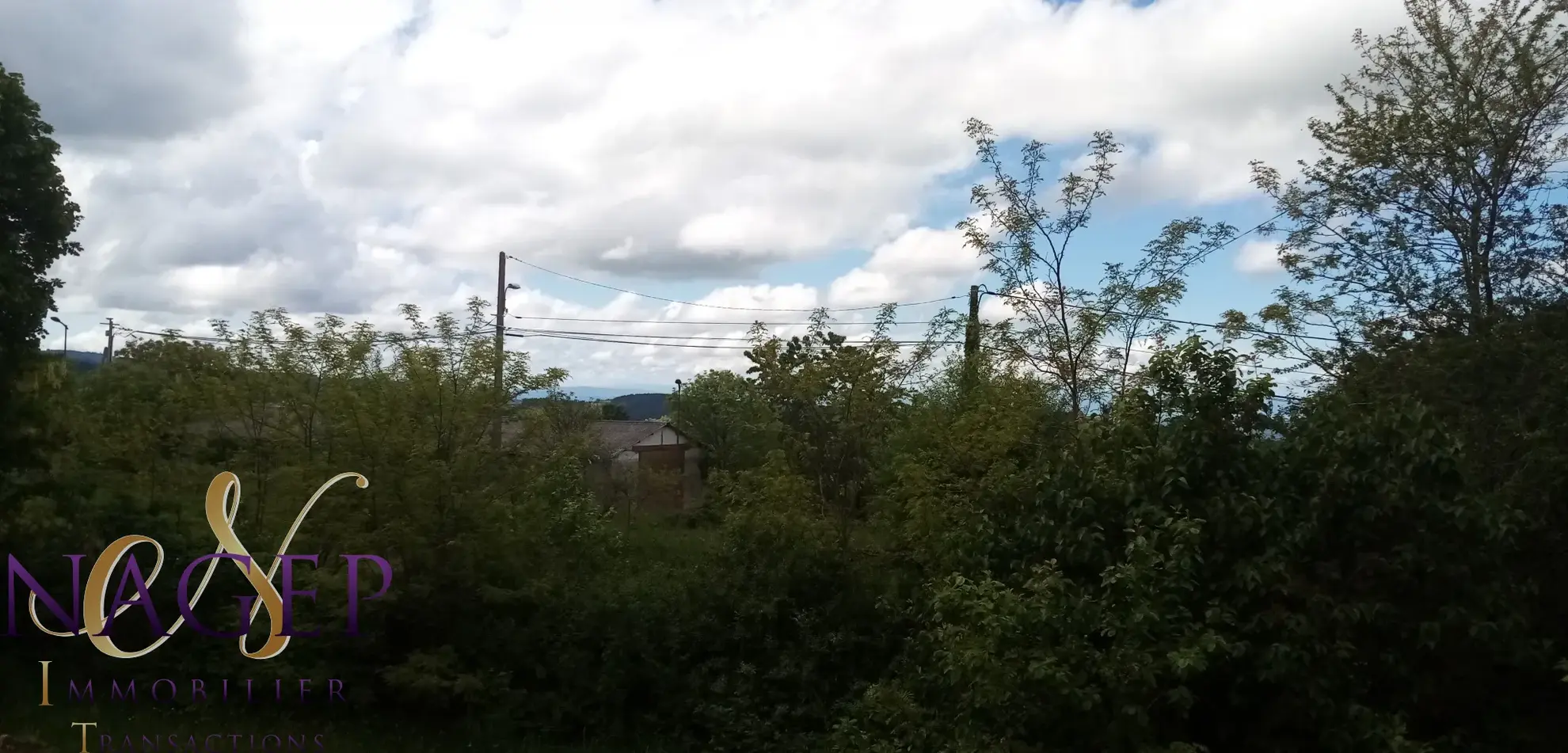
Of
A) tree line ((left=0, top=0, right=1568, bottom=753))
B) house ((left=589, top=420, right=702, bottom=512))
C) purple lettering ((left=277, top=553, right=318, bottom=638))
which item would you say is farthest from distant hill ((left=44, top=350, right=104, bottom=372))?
house ((left=589, top=420, right=702, bottom=512))

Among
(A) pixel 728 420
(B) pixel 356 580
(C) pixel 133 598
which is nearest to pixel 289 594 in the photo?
(B) pixel 356 580

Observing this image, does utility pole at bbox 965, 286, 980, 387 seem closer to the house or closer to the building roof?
the house

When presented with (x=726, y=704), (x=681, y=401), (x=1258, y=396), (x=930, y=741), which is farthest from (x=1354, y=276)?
(x=681, y=401)

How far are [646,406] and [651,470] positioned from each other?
19.8m

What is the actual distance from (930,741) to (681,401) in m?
28.5

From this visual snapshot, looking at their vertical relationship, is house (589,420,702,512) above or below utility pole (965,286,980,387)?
below

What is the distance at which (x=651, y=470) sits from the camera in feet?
72.5

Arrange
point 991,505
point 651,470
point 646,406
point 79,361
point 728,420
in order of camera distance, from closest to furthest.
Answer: point 991,505 < point 79,361 < point 651,470 < point 728,420 < point 646,406

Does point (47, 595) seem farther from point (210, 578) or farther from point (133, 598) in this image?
point (210, 578)

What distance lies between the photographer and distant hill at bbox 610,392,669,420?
3797 centimetres

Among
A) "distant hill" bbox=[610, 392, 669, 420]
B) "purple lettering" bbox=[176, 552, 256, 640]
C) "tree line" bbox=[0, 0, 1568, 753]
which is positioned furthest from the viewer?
"distant hill" bbox=[610, 392, 669, 420]

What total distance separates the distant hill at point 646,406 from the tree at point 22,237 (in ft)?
86.3

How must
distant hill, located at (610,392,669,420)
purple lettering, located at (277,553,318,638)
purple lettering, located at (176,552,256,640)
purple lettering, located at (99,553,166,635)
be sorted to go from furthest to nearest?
distant hill, located at (610,392,669,420) < purple lettering, located at (99,553,166,635) < purple lettering, located at (176,552,256,640) < purple lettering, located at (277,553,318,638)

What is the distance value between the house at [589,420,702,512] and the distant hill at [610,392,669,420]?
11.1 ft
